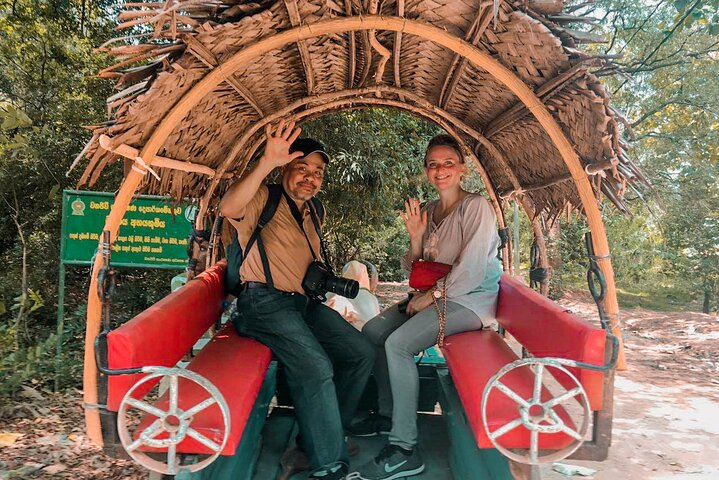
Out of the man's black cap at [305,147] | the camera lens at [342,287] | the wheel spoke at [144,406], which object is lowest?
the wheel spoke at [144,406]

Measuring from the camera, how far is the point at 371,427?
131 inches

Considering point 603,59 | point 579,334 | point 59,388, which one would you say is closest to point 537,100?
point 603,59

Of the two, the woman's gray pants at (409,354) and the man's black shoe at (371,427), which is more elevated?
the woman's gray pants at (409,354)

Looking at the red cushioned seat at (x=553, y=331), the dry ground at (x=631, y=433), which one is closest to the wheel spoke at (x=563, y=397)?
the red cushioned seat at (x=553, y=331)

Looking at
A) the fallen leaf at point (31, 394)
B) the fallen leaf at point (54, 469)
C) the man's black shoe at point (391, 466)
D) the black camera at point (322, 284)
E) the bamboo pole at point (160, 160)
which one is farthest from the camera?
the fallen leaf at point (31, 394)

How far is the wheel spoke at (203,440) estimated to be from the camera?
189cm

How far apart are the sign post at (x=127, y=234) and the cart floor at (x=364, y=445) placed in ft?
8.36

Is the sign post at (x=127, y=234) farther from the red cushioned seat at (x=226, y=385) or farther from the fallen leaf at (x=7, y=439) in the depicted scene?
the red cushioned seat at (x=226, y=385)

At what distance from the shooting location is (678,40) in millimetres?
9008

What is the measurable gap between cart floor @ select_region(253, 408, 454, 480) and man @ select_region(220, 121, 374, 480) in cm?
22

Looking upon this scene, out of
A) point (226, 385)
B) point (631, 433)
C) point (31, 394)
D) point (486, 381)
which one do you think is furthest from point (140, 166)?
point (631, 433)

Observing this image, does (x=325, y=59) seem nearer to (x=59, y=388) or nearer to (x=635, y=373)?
(x=59, y=388)

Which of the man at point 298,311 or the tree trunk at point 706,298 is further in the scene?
the tree trunk at point 706,298

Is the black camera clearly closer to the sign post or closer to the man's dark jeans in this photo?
the man's dark jeans
